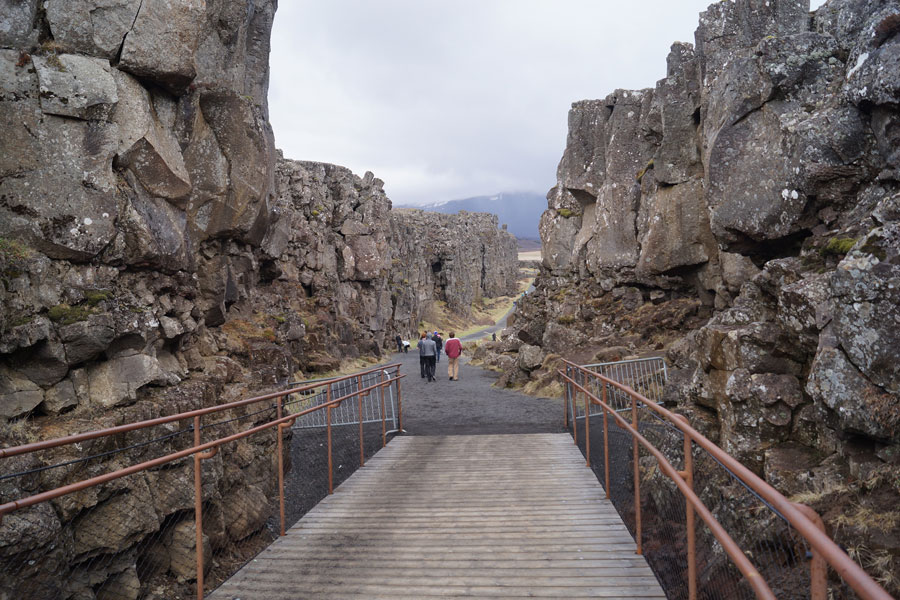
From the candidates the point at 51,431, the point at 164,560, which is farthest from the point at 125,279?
the point at 164,560

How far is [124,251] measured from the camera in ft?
35.7

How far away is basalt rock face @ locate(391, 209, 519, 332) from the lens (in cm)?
5550

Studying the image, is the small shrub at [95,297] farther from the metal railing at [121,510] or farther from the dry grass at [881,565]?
the dry grass at [881,565]

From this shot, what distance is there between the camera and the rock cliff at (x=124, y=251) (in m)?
9.04

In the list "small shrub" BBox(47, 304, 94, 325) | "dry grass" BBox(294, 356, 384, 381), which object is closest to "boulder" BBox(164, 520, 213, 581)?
"small shrub" BBox(47, 304, 94, 325)

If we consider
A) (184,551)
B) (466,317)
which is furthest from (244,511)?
(466,317)

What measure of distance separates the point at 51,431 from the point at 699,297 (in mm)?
17268

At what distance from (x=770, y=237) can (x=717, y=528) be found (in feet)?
27.4

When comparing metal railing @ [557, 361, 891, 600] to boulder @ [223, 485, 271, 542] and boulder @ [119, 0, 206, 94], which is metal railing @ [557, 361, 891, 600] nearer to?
boulder @ [223, 485, 271, 542]

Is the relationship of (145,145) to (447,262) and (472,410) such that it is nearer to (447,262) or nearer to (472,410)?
(472,410)

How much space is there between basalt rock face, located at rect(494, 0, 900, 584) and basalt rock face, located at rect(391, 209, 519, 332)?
32.4 m

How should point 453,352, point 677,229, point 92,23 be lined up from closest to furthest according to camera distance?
point 92,23, point 677,229, point 453,352

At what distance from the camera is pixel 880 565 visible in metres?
4.17

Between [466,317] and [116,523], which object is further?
[466,317]
